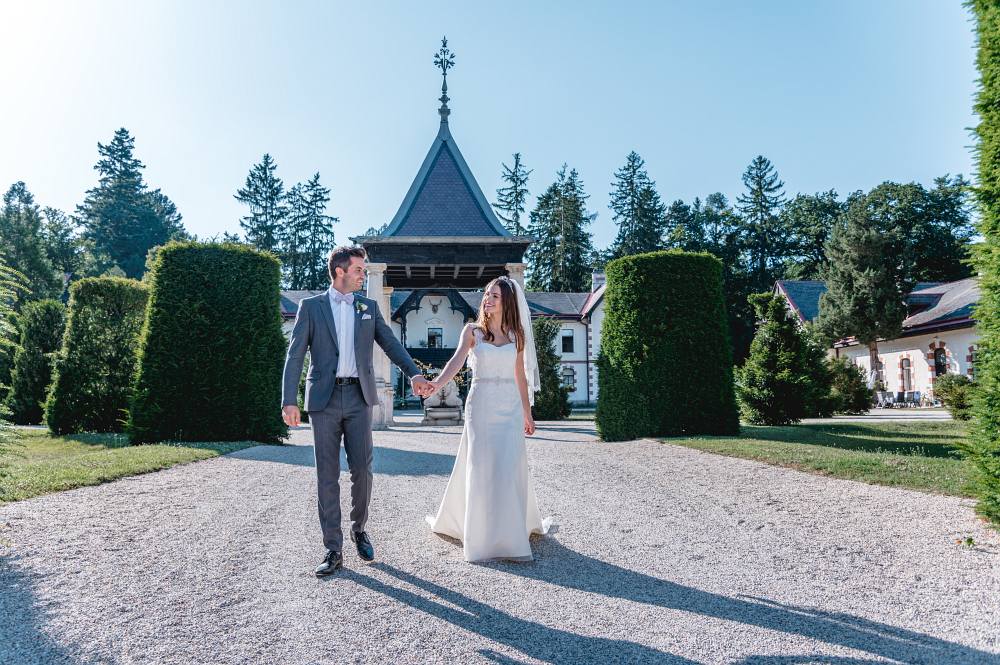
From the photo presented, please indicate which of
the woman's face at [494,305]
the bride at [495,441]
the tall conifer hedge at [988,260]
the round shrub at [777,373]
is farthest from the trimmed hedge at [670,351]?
the woman's face at [494,305]

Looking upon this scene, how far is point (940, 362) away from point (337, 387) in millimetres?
36297

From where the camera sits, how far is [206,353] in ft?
40.5

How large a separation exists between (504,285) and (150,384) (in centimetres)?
954

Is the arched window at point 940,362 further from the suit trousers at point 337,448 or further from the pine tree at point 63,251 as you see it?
the pine tree at point 63,251

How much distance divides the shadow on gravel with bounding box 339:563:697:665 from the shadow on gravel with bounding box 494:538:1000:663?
67 cm

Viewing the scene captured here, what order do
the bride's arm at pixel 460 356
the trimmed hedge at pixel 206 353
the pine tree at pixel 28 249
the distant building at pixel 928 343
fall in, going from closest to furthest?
the bride's arm at pixel 460 356 → the trimmed hedge at pixel 206 353 → the distant building at pixel 928 343 → the pine tree at pixel 28 249

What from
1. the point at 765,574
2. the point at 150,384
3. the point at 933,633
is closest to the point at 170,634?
the point at 765,574

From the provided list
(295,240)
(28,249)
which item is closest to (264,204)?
(295,240)

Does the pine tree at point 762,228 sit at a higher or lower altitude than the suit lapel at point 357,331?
higher

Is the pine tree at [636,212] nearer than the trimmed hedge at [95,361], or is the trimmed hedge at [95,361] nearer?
the trimmed hedge at [95,361]

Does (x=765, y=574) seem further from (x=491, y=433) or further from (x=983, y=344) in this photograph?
(x=983, y=344)

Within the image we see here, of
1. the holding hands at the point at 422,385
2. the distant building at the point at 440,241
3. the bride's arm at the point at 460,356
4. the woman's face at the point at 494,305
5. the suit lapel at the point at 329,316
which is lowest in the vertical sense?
the holding hands at the point at 422,385

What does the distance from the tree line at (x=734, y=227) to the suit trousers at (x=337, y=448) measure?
175ft

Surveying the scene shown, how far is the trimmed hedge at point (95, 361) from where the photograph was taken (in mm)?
15930
